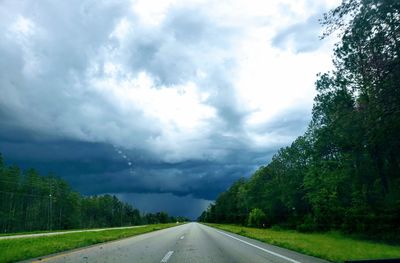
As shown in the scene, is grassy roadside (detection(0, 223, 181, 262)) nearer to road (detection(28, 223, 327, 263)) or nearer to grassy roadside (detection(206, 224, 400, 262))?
road (detection(28, 223, 327, 263))

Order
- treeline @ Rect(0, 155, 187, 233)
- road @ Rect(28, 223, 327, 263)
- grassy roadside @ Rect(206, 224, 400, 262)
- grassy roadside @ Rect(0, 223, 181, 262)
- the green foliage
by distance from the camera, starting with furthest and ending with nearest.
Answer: treeline @ Rect(0, 155, 187, 233), the green foliage, grassy roadside @ Rect(0, 223, 181, 262), grassy roadside @ Rect(206, 224, 400, 262), road @ Rect(28, 223, 327, 263)

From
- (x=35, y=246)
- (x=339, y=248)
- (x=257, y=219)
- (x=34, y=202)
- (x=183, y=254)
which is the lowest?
(x=339, y=248)

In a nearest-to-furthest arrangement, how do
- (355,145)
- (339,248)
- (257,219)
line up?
(339,248)
(355,145)
(257,219)

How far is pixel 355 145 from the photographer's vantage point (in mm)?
33844

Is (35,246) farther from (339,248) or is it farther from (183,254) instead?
(339,248)

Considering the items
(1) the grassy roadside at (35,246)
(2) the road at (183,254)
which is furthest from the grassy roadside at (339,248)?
(1) the grassy roadside at (35,246)

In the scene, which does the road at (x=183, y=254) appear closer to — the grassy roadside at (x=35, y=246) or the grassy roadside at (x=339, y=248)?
the grassy roadside at (x=339, y=248)

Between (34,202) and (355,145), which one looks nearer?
(355,145)

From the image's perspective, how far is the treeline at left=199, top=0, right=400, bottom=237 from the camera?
1620cm

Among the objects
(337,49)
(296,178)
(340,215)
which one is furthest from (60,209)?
(337,49)

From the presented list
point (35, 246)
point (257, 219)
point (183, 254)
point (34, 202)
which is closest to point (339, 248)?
point (183, 254)

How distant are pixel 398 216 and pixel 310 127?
1078 inches

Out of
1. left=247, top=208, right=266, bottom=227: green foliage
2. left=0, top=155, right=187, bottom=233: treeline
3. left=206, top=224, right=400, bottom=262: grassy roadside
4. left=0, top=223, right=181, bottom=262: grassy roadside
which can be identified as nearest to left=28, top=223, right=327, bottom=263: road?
left=206, top=224, right=400, bottom=262: grassy roadside

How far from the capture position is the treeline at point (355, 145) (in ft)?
53.1
